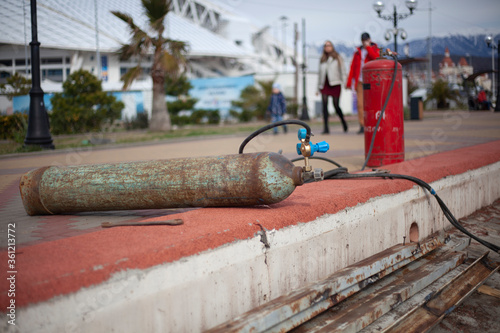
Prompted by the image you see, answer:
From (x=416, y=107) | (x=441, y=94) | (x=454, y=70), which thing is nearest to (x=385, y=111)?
(x=416, y=107)

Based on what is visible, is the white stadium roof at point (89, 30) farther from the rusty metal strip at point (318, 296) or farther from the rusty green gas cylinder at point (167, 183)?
the rusty metal strip at point (318, 296)

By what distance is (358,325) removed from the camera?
272 cm

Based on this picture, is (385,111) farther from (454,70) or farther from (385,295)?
(454,70)

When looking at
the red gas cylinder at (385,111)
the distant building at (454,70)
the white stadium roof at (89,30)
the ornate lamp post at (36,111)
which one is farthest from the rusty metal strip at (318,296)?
the distant building at (454,70)

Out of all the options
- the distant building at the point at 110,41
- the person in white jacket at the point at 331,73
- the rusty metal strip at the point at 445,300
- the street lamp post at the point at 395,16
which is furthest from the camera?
the street lamp post at the point at 395,16

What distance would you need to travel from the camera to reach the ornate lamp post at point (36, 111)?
11275mm

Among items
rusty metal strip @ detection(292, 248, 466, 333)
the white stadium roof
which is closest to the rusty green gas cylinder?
rusty metal strip @ detection(292, 248, 466, 333)

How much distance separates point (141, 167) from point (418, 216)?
252 centimetres

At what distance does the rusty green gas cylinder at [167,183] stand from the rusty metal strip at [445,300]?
103cm

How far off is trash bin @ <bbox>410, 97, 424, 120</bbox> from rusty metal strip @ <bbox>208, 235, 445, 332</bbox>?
18455 mm

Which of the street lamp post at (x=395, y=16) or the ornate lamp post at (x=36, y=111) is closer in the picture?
the ornate lamp post at (x=36, y=111)

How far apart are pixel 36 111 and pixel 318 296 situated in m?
10.4

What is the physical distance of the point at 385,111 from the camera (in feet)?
18.5

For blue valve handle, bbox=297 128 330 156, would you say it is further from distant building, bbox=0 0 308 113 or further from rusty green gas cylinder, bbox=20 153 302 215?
distant building, bbox=0 0 308 113
